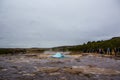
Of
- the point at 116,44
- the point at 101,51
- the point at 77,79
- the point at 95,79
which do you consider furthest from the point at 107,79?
the point at 116,44

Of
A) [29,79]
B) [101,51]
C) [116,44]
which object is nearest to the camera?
[29,79]

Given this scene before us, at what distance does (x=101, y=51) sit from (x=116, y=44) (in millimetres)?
14586

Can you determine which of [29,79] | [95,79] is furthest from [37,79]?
[95,79]

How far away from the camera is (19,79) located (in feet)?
65.1

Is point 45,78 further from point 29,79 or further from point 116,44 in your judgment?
point 116,44

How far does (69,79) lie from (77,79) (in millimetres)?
802

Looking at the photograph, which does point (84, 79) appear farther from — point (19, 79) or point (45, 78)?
point (19, 79)

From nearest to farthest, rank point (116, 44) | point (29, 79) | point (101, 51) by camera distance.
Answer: point (29, 79) < point (101, 51) < point (116, 44)

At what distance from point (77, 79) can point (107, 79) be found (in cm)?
295

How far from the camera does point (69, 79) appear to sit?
1992 centimetres

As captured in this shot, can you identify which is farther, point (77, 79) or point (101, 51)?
point (101, 51)

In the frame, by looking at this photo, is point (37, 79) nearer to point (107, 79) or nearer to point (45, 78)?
point (45, 78)

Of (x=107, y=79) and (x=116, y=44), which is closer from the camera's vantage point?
(x=107, y=79)

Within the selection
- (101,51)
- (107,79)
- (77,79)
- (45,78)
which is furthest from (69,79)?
(101,51)
